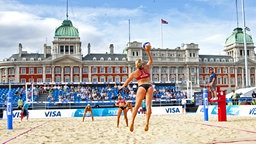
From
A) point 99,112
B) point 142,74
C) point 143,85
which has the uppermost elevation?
point 142,74

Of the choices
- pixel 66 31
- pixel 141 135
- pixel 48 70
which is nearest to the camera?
pixel 141 135

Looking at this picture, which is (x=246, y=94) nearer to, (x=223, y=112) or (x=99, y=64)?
(x=223, y=112)

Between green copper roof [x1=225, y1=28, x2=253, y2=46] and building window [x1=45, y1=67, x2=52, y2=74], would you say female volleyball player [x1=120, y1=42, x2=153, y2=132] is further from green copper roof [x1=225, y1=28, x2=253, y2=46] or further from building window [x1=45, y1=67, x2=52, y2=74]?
green copper roof [x1=225, y1=28, x2=253, y2=46]

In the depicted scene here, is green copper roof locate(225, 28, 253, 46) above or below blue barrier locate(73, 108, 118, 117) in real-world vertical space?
above

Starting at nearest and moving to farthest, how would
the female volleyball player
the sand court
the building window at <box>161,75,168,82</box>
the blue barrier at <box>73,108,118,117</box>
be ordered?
the female volleyball player → the sand court → the blue barrier at <box>73,108,118,117</box> → the building window at <box>161,75,168,82</box>

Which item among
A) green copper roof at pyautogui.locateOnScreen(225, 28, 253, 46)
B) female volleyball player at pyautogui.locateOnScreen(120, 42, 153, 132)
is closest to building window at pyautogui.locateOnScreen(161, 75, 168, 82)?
green copper roof at pyautogui.locateOnScreen(225, 28, 253, 46)

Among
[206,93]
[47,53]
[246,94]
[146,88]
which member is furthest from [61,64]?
[146,88]

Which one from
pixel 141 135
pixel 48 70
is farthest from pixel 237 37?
pixel 141 135

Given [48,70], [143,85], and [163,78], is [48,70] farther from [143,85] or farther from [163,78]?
[143,85]

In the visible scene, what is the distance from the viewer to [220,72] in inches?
3438

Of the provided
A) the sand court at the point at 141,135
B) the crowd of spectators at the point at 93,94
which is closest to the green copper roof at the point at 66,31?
the crowd of spectators at the point at 93,94

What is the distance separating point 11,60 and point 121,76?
27048 millimetres

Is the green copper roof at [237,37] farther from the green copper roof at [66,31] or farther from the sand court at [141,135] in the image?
the sand court at [141,135]

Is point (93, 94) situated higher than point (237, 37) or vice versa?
point (237, 37)
